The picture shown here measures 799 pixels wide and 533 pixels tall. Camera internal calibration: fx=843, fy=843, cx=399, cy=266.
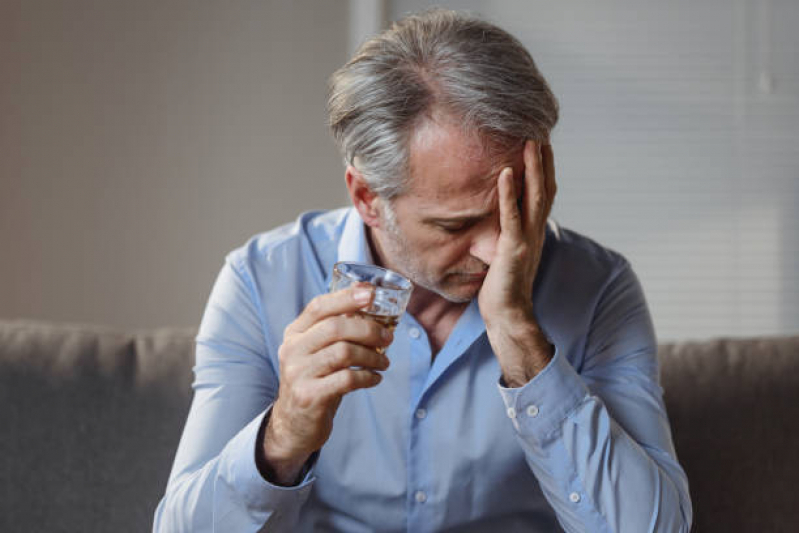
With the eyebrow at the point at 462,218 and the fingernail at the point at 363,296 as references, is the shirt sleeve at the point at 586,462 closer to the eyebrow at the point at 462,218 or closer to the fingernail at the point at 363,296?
the eyebrow at the point at 462,218

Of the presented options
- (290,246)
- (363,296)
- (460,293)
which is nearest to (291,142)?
(290,246)

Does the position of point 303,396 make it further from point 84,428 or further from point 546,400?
point 84,428

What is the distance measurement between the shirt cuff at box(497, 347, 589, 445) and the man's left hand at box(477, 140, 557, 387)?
0.03m

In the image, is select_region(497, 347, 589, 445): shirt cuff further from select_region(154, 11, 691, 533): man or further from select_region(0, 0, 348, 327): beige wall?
select_region(0, 0, 348, 327): beige wall

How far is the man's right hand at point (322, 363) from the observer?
1.07 metres

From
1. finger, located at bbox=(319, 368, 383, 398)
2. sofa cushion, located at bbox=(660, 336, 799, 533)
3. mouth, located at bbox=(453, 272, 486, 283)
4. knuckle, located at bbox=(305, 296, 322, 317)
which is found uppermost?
knuckle, located at bbox=(305, 296, 322, 317)

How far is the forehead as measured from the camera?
51.9 inches

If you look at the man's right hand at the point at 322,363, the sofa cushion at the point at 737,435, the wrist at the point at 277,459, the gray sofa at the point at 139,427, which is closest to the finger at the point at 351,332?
the man's right hand at the point at 322,363

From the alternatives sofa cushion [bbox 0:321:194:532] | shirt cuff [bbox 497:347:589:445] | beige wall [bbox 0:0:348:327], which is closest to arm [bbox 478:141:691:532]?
shirt cuff [bbox 497:347:589:445]

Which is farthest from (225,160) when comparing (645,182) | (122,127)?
(645,182)

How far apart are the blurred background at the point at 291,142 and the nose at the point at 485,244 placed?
1.53m

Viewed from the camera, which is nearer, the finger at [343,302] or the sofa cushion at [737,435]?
the finger at [343,302]

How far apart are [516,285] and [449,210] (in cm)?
16

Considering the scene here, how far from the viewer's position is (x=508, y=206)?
1301 millimetres
